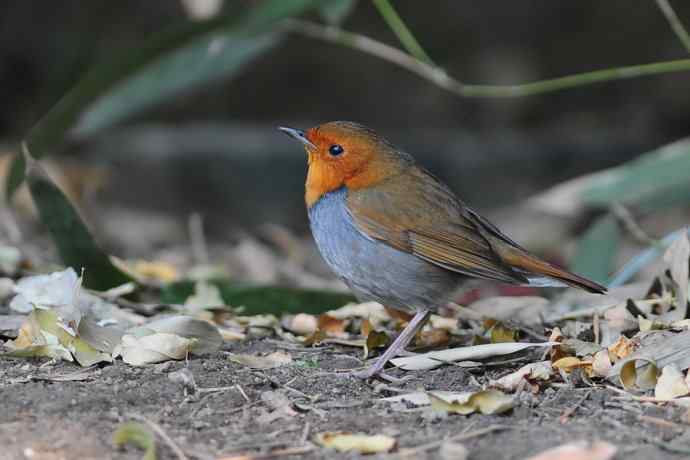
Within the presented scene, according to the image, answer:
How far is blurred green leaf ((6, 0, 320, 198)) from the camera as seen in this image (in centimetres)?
450

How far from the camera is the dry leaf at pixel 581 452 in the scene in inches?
95.7

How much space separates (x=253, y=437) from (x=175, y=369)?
0.65 m

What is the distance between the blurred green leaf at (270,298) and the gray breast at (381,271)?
560 mm

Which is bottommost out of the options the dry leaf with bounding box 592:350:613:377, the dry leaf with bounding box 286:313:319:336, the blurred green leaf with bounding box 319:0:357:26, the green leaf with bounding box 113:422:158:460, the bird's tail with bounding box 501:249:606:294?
the dry leaf with bounding box 286:313:319:336

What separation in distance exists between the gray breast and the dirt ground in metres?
0.39

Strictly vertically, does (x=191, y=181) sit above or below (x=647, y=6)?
below

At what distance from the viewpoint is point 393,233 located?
3.79 m

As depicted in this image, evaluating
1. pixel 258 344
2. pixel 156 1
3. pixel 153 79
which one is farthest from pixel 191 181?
pixel 258 344

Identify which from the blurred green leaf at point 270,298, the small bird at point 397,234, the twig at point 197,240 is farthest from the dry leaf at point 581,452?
the twig at point 197,240

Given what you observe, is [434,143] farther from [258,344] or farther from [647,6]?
[258,344]

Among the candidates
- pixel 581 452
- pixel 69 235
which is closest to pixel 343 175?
pixel 69 235

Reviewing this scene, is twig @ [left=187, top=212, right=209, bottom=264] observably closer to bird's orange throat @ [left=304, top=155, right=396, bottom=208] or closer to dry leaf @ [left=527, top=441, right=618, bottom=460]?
bird's orange throat @ [left=304, top=155, right=396, bottom=208]

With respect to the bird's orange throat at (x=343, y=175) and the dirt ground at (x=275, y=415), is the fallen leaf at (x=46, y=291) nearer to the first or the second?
the dirt ground at (x=275, y=415)

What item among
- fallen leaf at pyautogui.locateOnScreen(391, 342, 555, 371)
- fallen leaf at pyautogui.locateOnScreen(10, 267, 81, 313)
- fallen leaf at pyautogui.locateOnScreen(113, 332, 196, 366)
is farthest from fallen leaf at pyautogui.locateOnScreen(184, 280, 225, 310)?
fallen leaf at pyautogui.locateOnScreen(391, 342, 555, 371)
